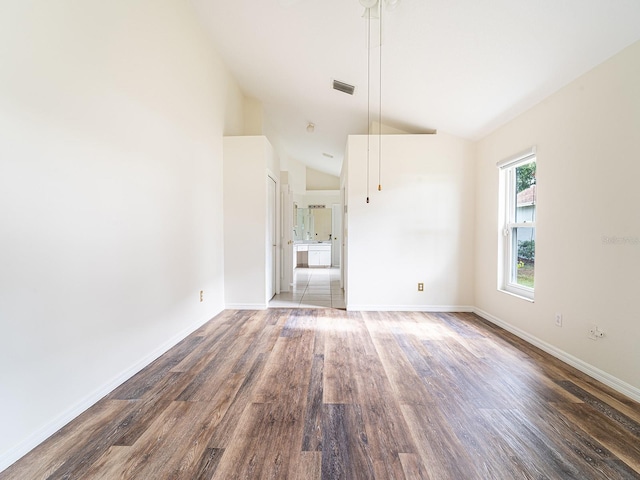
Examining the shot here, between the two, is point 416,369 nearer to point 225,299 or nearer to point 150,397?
point 150,397

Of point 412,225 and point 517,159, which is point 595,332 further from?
point 412,225

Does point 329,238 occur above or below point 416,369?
above

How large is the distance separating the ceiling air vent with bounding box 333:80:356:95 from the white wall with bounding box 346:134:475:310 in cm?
58

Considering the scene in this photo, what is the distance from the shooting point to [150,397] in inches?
69.2

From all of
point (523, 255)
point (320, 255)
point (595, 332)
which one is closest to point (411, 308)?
point (523, 255)

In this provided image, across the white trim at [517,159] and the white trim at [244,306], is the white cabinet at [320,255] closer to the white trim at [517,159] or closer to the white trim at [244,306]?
the white trim at [244,306]

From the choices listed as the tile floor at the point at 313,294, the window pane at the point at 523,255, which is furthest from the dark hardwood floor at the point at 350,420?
the tile floor at the point at 313,294

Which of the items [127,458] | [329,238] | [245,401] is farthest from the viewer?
[329,238]

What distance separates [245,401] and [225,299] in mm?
2245

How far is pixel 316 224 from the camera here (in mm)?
8750

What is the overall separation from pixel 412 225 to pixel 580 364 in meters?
2.12

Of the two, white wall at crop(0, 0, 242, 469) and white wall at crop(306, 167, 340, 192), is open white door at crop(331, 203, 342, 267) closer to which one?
white wall at crop(306, 167, 340, 192)

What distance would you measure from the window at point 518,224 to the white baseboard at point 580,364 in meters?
0.39

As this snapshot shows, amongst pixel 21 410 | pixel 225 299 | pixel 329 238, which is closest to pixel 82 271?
pixel 21 410
